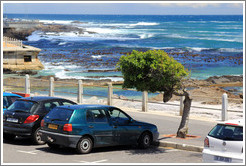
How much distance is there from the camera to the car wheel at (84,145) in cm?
1261

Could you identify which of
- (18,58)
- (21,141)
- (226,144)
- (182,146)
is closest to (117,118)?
(182,146)

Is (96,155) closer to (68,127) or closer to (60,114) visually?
(68,127)

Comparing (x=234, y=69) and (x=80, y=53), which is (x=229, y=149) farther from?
(x=80, y=53)

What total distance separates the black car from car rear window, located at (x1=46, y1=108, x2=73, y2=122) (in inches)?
36.7

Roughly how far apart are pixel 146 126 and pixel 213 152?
379 cm

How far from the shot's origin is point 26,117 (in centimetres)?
1395

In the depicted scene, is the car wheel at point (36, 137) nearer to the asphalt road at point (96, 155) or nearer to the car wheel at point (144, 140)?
the asphalt road at point (96, 155)

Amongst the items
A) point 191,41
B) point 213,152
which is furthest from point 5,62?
point 191,41

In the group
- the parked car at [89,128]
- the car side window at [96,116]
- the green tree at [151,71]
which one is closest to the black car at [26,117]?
the parked car at [89,128]

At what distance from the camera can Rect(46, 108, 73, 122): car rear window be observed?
12.8 m

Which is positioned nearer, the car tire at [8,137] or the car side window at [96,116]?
the car side window at [96,116]

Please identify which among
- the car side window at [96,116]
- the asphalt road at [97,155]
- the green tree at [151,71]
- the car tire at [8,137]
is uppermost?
the green tree at [151,71]

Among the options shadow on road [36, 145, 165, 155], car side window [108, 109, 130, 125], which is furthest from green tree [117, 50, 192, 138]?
shadow on road [36, 145, 165, 155]

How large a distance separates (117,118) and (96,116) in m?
0.73
